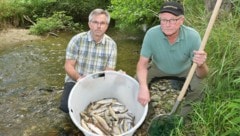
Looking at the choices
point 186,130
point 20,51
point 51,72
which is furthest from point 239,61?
point 20,51

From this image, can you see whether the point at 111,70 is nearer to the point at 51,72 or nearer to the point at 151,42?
the point at 151,42

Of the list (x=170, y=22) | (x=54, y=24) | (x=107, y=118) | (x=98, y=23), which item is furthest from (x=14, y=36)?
(x=170, y=22)

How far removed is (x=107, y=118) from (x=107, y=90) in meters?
0.57

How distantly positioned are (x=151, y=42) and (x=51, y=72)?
3.22 metres

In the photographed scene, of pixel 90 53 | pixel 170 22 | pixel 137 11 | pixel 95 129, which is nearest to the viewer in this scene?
pixel 170 22

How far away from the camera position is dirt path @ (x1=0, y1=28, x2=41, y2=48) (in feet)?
30.0

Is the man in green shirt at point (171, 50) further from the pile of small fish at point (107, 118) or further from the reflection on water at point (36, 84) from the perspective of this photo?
the reflection on water at point (36, 84)

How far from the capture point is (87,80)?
13.7 feet

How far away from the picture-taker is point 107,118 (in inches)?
158

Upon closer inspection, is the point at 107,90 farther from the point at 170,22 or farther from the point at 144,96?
the point at 170,22

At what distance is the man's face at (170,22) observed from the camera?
3585 millimetres

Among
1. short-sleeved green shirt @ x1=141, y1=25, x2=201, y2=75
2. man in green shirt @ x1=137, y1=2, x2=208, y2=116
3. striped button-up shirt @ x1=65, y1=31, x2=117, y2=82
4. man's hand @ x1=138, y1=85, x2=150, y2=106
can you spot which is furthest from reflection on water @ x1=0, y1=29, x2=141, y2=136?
short-sleeved green shirt @ x1=141, y1=25, x2=201, y2=75

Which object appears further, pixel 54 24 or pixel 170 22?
pixel 54 24

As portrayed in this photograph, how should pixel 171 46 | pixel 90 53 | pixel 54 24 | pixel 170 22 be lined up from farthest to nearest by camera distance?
1. pixel 54 24
2. pixel 90 53
3. pixel 171 46
4. pixel 170 22
